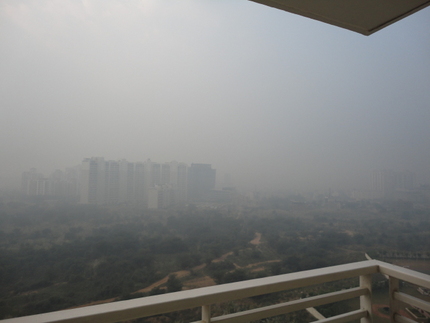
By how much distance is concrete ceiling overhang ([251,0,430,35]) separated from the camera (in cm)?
94

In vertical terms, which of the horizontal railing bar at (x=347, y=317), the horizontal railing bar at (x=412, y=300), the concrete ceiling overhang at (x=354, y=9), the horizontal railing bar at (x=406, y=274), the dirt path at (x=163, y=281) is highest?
the concrete ceiling overhang at (x=354, y=9)

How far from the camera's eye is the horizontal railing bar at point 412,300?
3.36ft

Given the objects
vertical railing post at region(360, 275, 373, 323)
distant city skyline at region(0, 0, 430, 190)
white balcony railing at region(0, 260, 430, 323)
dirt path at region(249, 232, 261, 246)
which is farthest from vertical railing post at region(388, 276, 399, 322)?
distant city skyline at region(0, 0, 430, 190)

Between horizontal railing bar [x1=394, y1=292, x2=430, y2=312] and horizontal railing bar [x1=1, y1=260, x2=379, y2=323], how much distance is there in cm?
27

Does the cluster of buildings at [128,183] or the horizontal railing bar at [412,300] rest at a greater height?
the cluster of buildings at [128,183]

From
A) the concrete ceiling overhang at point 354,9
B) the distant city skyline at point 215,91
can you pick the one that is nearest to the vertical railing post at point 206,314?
the concrete ceiling overhang at point 354,9

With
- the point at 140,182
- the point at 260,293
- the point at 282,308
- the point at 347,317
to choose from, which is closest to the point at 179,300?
the point at 260,293

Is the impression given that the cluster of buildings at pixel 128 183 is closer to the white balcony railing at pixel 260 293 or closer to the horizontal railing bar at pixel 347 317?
the white balcony railing at pixel 260 293

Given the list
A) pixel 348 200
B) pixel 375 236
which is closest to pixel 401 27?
pixel 348 200

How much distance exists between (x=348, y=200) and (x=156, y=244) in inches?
86.7

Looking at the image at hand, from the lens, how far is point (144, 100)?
2287 mm

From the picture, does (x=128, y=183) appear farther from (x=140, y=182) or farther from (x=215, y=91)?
(x=215, y=91)

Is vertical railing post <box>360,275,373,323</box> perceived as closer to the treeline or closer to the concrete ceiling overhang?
the treeline

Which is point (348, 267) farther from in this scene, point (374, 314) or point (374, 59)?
point (374, 59)
